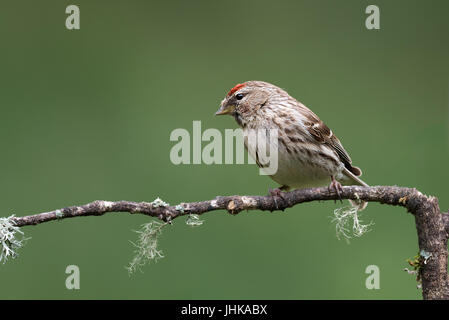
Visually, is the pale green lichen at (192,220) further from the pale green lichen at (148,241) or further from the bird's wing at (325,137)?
the bird's wing at (325,137)

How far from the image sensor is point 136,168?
5.28 m

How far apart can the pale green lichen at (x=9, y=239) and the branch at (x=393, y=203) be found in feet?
0.14

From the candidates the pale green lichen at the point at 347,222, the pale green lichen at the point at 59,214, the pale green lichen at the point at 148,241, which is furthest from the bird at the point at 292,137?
the pale green lichen at the point at 59,214

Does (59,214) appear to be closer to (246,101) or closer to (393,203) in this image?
(393,203)

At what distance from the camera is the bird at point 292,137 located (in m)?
3.52

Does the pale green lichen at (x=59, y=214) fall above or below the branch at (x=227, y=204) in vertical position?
below

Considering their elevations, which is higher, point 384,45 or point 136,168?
point 384,45

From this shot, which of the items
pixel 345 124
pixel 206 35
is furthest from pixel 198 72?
pixel 345 124

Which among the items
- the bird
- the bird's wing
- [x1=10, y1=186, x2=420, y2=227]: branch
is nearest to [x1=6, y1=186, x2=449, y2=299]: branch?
[x1=10, y1=186, x2=420, y2=227]: branch

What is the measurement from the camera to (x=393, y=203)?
2709 millimetres

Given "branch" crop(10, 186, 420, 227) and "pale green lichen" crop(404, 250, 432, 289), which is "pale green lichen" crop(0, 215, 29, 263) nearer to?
"branch" crop(10, 186, 420, 227)

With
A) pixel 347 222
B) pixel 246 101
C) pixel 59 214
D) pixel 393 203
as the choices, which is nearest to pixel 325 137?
pixel 246 101

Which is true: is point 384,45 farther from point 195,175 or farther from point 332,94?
point 195,175

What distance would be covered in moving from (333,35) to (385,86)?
32.2 inches
